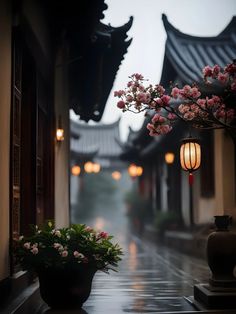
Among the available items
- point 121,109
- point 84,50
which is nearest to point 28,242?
point 121,109

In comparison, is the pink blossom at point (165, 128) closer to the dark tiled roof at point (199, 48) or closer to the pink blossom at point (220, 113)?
the pink blossom at point (220, 113)

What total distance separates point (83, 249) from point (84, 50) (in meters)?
7.23

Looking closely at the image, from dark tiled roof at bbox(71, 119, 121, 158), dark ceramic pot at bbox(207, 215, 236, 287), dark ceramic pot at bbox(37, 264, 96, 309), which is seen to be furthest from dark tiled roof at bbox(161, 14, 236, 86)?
dark tiled roof at bbox(71, 119, 121, 158)

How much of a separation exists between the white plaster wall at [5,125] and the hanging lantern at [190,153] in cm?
369

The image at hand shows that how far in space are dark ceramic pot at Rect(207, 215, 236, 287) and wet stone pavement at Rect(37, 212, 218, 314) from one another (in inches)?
23.7

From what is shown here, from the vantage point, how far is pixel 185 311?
8070 mm

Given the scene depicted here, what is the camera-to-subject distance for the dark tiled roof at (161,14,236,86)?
22.4m

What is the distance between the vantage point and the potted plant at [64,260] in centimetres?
758

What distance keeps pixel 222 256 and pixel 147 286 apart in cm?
330

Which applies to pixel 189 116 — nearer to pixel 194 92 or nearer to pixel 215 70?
pixel 194 92

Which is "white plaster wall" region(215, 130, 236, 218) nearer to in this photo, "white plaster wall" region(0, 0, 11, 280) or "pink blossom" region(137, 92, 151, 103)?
"pink blossom" region(137, 92, 151, 103)

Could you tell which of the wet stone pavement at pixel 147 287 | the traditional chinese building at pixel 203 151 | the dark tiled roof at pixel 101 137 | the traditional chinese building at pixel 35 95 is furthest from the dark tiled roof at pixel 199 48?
the dark tiled roof at pixel 101 137

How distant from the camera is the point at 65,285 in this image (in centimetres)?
769

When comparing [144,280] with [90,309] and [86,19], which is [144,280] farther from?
[86,19]
